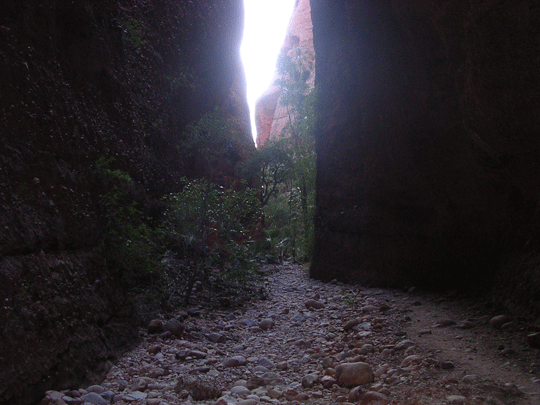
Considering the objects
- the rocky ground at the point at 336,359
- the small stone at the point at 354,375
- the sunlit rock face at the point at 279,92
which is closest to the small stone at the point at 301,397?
the rocky ground at the point at 336,359

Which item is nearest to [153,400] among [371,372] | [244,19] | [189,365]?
[189,365]

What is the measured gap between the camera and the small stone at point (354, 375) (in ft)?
10.9

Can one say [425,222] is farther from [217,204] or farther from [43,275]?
[43,275]

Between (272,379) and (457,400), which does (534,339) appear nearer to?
(457,400)

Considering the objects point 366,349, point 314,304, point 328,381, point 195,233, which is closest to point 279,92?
point 195,233


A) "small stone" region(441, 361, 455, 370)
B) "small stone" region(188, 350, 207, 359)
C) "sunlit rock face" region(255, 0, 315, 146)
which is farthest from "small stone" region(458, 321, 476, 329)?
"sunlit rock face" region(255, 0, 315, 146)

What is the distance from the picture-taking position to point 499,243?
5934mm

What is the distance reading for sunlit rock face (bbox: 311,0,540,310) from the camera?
4.12 m

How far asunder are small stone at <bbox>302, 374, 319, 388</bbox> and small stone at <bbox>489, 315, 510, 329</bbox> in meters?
2.30

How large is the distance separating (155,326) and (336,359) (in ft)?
8.05

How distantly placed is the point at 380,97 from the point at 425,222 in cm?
268

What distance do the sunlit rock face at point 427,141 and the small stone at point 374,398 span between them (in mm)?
2517

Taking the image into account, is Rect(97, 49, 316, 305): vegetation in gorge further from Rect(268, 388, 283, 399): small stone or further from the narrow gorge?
Rect(268, 388, 283, 399): small stone

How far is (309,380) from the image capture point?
11.5 feet
